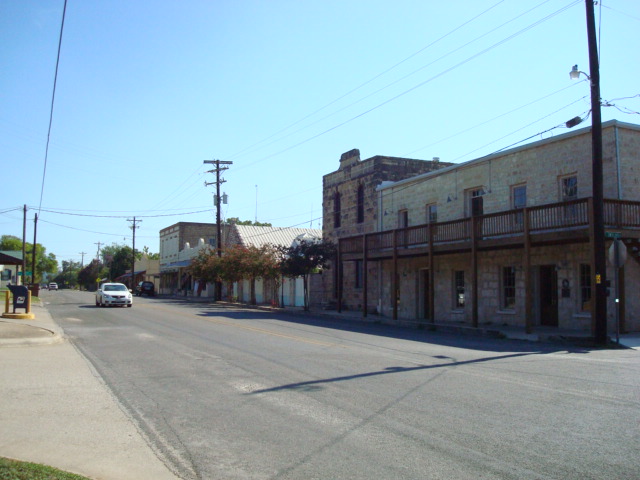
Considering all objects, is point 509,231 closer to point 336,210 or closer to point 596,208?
point 596,208

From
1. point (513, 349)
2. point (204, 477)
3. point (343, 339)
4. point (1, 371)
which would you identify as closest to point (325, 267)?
point (343, 339)

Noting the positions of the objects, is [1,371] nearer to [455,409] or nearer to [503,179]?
[455,409]

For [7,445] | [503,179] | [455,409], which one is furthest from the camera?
[503,179]

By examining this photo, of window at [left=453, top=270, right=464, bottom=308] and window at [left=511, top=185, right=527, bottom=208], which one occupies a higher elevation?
window at [left=511, top=185, right=527, bottom=208]

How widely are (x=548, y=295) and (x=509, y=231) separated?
3.29 m

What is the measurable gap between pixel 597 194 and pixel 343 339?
8.23m

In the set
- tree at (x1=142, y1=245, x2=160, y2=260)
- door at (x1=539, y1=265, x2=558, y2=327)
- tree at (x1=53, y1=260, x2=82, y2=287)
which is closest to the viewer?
door at (x1=539, y1=265, x2=558, y2=327)

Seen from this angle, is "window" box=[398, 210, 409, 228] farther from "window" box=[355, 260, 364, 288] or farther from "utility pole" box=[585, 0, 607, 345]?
"utility pole" box=[585, 0, 607, 345]

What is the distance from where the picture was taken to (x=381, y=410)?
7.65 metres

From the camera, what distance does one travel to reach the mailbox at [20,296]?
23203 mm

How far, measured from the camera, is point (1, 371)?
10805 mm

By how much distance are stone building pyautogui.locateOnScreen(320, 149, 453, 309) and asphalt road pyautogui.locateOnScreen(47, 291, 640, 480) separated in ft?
66.5

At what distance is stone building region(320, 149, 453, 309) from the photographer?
34438mm

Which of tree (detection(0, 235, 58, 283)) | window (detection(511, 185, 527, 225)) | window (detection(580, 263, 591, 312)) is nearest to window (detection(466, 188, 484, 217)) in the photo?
window (detection(511, 185, 527, 225))
